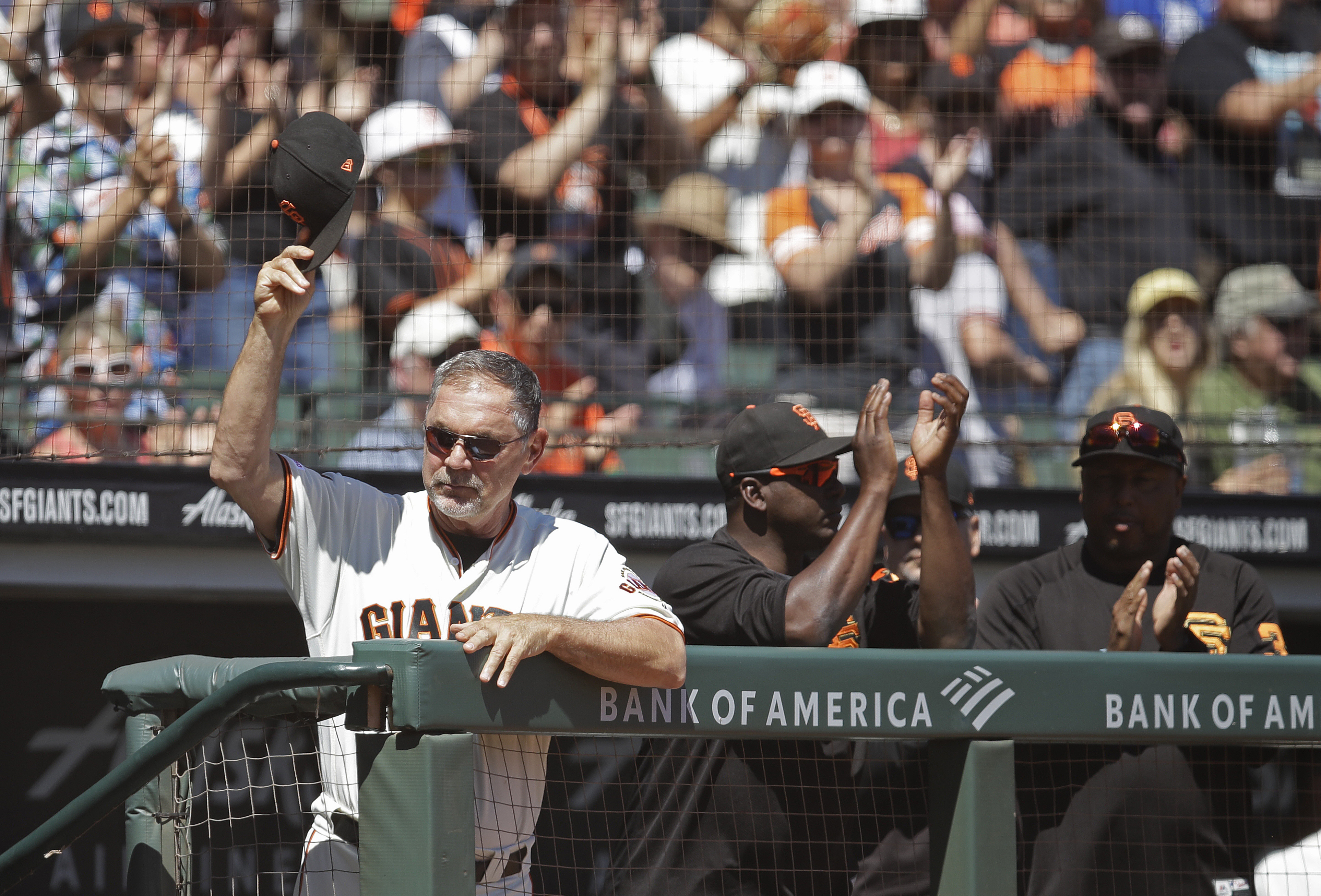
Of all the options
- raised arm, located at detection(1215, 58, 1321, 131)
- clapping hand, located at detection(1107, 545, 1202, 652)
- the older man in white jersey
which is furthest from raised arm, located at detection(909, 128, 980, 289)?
the older man in white jersey

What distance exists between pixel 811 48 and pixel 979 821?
14.0 feet

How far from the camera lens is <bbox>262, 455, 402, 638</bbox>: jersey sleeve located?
2.23 m

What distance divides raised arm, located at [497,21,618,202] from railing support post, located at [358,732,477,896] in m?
3.51

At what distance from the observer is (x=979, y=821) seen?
6.07ft

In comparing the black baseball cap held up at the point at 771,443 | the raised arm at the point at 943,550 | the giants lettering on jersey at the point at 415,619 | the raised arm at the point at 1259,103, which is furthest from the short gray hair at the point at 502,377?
the raised arm at the point at 1259,103

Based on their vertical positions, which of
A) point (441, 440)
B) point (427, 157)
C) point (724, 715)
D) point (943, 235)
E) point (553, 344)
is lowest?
point (724, 715)

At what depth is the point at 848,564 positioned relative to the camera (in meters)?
2.49

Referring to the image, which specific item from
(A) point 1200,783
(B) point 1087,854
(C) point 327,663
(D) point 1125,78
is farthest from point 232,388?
(D) point 1125,78

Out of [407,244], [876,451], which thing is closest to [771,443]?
[876,451]

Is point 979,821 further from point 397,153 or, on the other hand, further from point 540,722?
point 397,153

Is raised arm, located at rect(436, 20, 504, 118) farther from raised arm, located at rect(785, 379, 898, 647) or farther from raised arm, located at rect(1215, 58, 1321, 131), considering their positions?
raised arm, located at rect(1215, 58, 1321, 131)

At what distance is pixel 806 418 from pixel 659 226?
7.25 feet

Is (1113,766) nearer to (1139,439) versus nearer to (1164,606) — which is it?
(1164,606)

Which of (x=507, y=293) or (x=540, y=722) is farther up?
(x=507, y=293)
